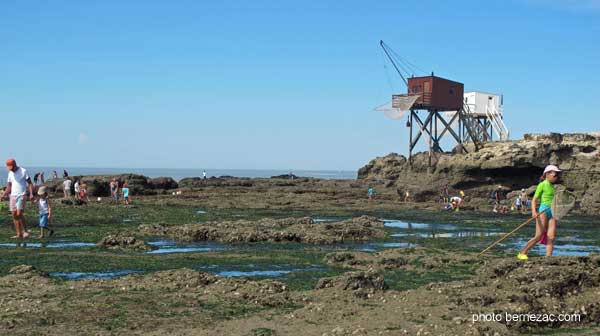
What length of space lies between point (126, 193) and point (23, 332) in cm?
3007

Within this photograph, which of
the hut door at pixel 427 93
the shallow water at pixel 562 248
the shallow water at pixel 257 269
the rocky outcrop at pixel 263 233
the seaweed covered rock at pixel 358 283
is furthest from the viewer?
the hut door at pixel 427 93

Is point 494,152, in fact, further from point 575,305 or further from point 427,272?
point 575,305

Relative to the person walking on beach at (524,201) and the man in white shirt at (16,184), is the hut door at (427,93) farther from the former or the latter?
the man in white shirt at (16,184)

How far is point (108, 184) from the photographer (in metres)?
47.3

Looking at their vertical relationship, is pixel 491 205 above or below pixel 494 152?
below

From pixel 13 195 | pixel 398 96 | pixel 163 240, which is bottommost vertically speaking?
pixel 163 240

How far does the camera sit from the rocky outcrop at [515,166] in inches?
1827

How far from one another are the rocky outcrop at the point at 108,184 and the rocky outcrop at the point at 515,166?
20647 millimetres

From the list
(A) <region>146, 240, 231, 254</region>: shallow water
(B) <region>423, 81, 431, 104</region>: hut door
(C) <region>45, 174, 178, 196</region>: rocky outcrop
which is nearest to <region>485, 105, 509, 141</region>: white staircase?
(B) <region>423, 81, 431, 104</region>: hut door

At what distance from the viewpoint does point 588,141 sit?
156 feet

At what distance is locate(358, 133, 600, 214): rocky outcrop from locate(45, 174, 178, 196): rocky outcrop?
67.7 ft

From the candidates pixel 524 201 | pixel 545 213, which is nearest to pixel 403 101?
pixel 524 201

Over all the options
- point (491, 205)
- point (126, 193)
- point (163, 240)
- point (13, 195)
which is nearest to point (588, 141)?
point (491, 205)

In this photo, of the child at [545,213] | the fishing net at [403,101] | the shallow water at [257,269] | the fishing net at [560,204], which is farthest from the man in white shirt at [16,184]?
the fishing net at [403,101]
